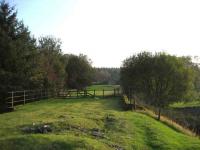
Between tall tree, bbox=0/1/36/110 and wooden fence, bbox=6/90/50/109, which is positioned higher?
tall tree, bbox=0/1/36/110

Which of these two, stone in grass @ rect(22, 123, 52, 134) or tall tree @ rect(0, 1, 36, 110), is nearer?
stone in grass @ rect(22, 123, 52, 134)

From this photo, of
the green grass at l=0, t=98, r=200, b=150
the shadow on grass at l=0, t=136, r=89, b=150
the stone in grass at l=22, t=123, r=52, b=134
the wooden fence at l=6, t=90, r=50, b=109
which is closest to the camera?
the shadow on grass at l=0, t=136, r=89, b=150

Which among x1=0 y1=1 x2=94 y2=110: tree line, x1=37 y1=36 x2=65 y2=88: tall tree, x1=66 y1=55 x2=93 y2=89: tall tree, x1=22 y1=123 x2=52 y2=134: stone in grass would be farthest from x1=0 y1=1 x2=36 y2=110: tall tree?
x1=66 y1=55 x2=93 y2=89: tall tree

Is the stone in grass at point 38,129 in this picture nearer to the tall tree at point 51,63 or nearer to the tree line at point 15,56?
the tree line at point 15,56

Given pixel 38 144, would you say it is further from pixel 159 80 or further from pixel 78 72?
pixel 78 72

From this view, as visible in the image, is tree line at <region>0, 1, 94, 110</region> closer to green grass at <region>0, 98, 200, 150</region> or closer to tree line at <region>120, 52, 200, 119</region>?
green grass at <region>0, 98, 200, 150</region>

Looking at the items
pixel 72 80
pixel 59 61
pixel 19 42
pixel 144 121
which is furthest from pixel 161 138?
pixel 72 80

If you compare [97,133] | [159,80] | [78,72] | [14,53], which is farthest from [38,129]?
[78,72]

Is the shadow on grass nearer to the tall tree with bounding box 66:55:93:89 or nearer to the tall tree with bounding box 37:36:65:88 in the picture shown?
the tall tree with bounding box 37:36:65:88

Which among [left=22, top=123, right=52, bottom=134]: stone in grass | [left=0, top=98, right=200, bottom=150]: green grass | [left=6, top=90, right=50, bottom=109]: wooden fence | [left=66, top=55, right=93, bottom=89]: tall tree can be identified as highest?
[left=66, top=55, right=93, bottom=89]: tall tree

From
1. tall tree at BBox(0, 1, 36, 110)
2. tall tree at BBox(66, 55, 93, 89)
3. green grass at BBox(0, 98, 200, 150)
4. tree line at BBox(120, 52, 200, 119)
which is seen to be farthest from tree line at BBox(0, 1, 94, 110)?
tall tree at BBox(66, 55, 93, 89)

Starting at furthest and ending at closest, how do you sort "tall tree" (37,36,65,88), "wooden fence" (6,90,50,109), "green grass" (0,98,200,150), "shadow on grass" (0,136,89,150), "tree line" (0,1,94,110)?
"tall tree" (37,36,65,88) → "tree line" (0,1,94,110) → "wooden fence" (6,90,50,109) → "green grass" (0,98,200,150) → "shadow on grass" (0,136,89,150)

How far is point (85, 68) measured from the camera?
87.0 metres

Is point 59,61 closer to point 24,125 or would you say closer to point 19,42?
point 19,42
